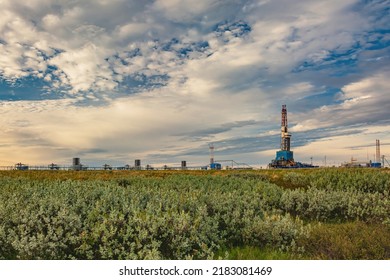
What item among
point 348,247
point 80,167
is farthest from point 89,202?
point 80,167

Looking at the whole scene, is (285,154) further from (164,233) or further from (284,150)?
(164,233)

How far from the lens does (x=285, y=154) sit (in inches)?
4877

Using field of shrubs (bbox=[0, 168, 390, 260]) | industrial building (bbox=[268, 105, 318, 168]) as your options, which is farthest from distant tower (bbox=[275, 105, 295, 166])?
field of shrubs (bbox=[0, 168, 390, 260])

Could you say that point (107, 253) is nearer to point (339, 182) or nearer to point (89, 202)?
point (89, 202)

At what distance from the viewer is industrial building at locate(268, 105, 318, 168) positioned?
118131mm

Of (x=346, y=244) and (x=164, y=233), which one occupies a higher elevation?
(x=164, y=233)

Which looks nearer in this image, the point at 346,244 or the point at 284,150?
the point at 346,244

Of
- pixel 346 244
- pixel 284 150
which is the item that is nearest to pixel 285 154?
pixel 284 150

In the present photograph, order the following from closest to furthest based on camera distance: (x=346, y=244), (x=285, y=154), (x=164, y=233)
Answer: (x=164, y=233) < (x=346, y=244) < (x=285, y=154)

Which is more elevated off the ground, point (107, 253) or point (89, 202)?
point (89, 202)

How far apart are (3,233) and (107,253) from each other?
95.8 inches

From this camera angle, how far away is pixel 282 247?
26.9 feet

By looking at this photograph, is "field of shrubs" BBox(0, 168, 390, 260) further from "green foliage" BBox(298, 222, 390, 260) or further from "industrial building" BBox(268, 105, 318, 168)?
"industrial building" BBox(268, 105, 318, 168)
